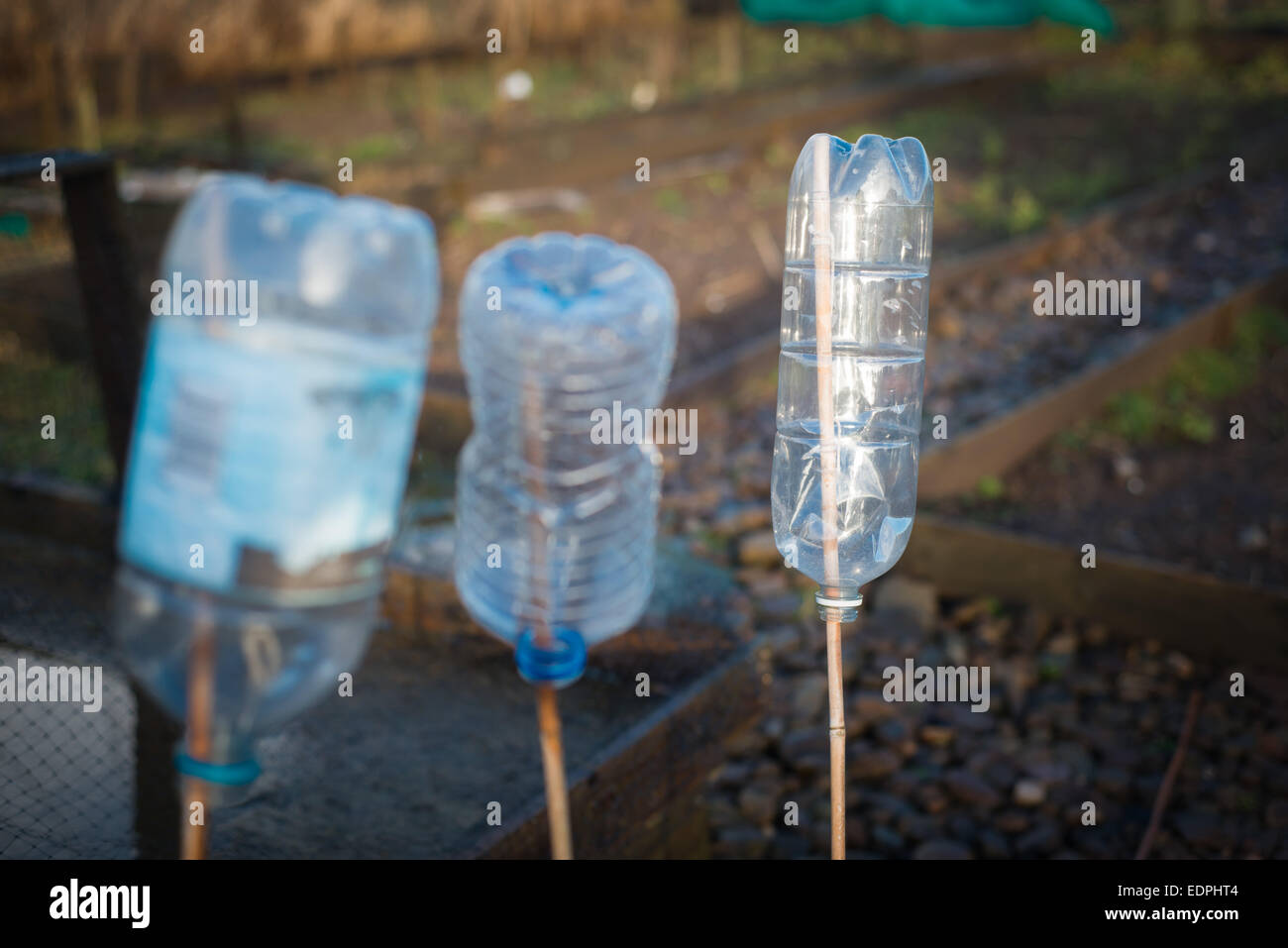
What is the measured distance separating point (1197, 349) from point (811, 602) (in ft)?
13.7

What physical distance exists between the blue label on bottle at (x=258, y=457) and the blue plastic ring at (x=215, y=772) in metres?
0.32

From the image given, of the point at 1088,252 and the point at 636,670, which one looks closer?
the point at 636,670

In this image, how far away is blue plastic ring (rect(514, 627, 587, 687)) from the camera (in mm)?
2324

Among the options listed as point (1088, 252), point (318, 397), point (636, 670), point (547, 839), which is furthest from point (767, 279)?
point (318, 397)

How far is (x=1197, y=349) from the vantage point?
8.23 meters

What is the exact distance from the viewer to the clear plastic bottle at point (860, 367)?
2916 millimetres

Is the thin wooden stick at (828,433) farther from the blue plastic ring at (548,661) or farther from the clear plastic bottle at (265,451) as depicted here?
the clear plastic bottle at (265,451)

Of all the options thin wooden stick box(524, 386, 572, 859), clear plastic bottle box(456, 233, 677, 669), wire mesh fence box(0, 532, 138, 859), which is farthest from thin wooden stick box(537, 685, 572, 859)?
wire mesh fence box(0, 532, 138, 859)

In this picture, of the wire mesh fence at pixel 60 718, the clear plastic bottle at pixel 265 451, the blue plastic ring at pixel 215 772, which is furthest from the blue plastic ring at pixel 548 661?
the wire mesh fence at pixel 60 718

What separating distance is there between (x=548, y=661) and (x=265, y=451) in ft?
2.15

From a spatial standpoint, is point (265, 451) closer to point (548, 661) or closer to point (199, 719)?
point (199, 719)

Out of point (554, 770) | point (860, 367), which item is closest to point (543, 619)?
point (554, 770)
